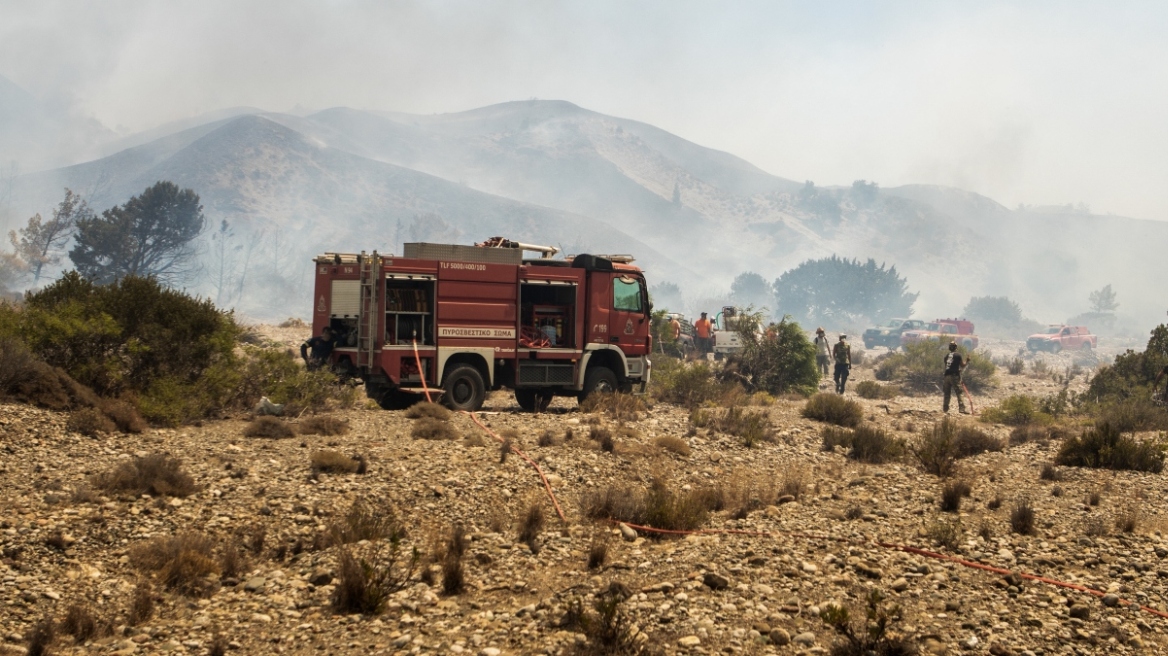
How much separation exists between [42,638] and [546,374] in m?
11.6

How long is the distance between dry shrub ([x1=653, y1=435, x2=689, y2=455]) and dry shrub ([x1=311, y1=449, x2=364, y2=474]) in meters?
4.84

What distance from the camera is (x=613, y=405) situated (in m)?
17.7

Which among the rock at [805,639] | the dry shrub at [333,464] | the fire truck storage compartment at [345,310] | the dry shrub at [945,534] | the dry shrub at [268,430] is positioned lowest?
the rock at [805,639]

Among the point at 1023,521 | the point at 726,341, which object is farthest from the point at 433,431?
the point at 726,341

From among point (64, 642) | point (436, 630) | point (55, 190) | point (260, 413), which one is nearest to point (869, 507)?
point (436, 630)

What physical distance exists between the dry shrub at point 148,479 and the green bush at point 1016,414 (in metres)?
17.3

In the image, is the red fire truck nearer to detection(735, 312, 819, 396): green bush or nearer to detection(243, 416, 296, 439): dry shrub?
detection(243, 416, 296, 439): dry shrub

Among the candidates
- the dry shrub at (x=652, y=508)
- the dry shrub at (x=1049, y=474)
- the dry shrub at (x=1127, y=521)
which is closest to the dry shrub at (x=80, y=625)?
the dry shrub at (x=652, y=508)

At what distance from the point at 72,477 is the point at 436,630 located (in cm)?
467

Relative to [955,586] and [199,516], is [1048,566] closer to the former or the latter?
[955,586]

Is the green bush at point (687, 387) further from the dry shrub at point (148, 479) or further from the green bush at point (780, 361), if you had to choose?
the dry shrub at point (148, 479)

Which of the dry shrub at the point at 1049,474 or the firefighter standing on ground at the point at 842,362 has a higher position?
the firefighter standing on ground at the point at 842,362

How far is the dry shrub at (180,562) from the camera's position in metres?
7.78

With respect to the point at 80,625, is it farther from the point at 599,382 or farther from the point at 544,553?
the point at 599,382
